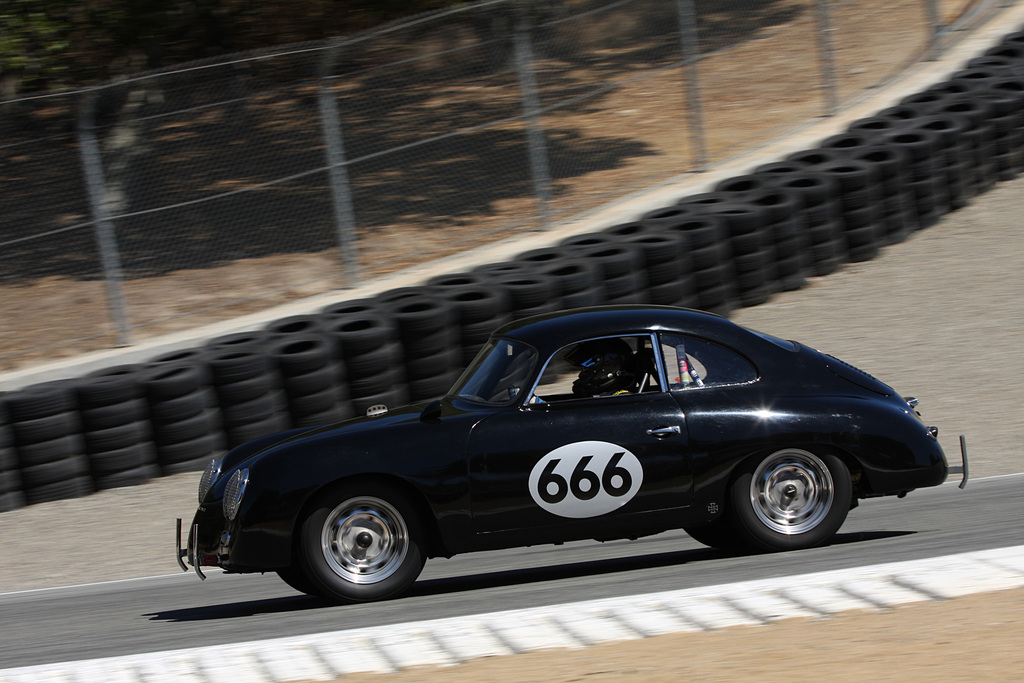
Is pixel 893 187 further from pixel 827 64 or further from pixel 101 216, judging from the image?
pixel 101 216

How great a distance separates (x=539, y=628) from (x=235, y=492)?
174 cm

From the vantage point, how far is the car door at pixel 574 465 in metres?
5.91

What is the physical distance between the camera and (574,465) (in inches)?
234

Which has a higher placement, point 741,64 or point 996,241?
point 741,64

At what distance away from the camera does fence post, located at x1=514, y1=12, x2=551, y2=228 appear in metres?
13.3

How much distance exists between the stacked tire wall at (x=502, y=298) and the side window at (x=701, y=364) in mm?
4262

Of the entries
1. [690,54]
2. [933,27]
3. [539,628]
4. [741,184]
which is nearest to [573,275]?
[741,184]

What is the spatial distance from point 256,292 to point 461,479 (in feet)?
24.8

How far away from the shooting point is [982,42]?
59.1 feet

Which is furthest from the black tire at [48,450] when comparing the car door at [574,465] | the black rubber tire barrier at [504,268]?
the car door at [574,465]

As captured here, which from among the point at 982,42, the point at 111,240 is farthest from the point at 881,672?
the point at 982,42

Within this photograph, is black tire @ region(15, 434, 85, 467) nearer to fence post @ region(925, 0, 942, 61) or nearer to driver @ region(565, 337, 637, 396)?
driver @ region(565, 337, 637, 396)

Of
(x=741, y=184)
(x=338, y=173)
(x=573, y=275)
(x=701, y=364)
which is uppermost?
(x=338, y=173)

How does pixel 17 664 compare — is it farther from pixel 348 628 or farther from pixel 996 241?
pixel 996 241
